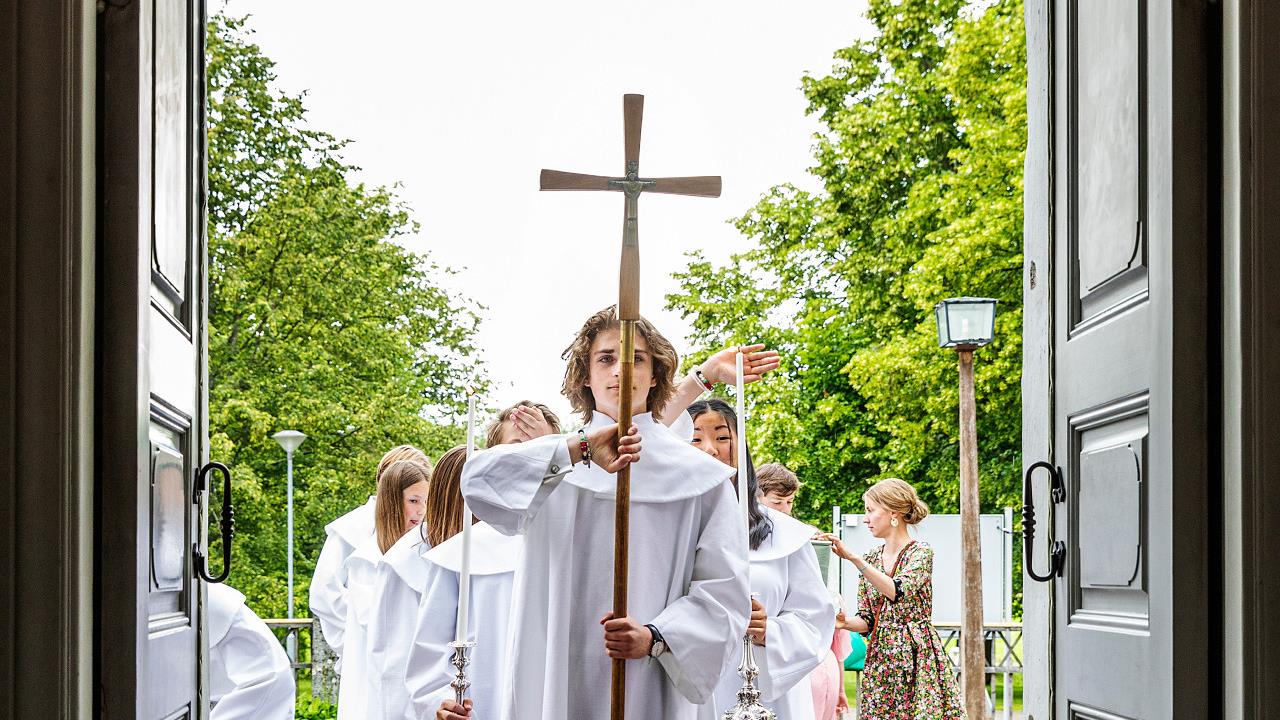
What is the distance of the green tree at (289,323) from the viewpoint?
2061cm

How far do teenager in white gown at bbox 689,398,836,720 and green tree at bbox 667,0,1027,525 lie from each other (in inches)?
477

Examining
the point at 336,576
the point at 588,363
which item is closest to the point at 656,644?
the point at 588,363

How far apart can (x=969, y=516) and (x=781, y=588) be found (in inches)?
209

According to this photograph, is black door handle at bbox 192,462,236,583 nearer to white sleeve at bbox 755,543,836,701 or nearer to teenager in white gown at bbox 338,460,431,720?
white sleeve at bbox 755,543,836,701

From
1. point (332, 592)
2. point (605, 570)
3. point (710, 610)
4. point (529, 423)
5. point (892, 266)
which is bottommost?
point (332, 592)

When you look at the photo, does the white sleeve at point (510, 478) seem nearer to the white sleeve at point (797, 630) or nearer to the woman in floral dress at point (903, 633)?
the white sleeve at point (797, 630)

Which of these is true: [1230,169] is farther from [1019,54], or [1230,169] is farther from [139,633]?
[1019,54]

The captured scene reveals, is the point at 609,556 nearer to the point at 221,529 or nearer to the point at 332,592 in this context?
the point at 221,529

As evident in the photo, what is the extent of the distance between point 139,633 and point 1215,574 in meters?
1.94

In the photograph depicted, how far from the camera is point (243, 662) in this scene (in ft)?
15.0

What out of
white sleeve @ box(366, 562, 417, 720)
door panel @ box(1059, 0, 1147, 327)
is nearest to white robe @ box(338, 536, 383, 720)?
white sleeve @ box(366, 562, 417, 720)

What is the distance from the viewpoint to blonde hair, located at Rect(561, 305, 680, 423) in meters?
4.15
